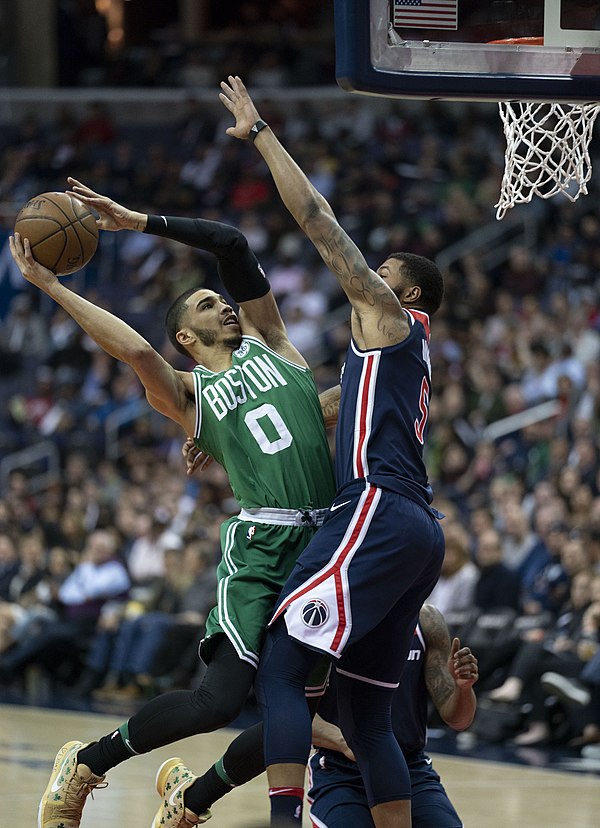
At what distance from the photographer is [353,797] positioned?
5.55 m

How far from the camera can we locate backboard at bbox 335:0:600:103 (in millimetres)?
5566

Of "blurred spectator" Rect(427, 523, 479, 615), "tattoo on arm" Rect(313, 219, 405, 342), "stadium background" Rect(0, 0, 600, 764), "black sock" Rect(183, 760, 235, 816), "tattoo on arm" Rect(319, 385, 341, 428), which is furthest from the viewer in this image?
"stadium background" Rect(0, 0, 600, 764)

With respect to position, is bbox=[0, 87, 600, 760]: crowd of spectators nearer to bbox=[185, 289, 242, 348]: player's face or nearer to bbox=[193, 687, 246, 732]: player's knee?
bbox=[185, 289, 242, 348]: player's face

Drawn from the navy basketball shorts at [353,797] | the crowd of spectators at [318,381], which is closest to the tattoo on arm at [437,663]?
the navy basketball shorts at [353,797]

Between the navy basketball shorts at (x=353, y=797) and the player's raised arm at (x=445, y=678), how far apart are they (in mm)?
213

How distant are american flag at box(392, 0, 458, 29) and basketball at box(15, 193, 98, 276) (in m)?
1.43

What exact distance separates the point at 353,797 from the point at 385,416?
4.75 feet

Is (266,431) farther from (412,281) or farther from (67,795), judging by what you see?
(67,795)

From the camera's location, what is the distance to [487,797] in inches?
322

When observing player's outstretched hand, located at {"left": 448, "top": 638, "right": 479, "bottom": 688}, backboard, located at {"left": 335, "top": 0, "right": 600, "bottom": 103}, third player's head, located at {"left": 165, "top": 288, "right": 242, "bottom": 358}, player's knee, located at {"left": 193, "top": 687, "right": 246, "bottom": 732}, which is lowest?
player's knee, located at {"left": 193, "top": 687, "right": 246, "bottom": 732}

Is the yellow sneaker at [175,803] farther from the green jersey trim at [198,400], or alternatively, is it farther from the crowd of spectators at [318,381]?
the crowd of spectators at [318,381]

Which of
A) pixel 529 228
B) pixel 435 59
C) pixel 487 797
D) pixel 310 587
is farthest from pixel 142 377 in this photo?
pixel 529 228

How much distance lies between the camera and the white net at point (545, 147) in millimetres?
6395

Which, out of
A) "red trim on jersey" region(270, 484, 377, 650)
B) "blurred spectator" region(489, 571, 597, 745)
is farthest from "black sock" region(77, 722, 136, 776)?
"blurred spectator" region(489, 571, 597, 745)
